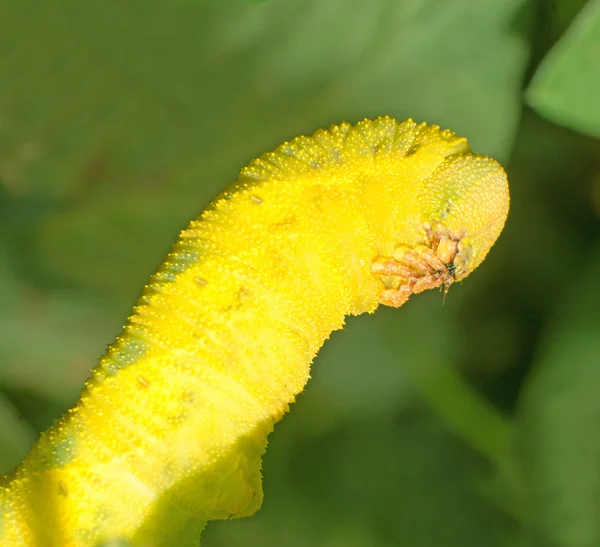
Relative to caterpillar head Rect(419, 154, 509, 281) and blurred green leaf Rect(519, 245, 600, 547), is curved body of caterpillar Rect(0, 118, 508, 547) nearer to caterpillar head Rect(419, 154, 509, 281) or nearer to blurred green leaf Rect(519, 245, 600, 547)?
caterpillar head Rect(419, 154, 509, 281)

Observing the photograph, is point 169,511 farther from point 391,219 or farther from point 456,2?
point 456,2

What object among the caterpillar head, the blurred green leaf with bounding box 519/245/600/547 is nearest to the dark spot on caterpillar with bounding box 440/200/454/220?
the caterpillar head

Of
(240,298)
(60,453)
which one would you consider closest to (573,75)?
(240,298)

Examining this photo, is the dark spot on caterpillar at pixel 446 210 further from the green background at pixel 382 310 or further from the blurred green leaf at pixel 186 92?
the blurred green leaf at pixel 186 92

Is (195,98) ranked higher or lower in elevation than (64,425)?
higher

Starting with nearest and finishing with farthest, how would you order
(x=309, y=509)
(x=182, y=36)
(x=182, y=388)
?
(x=182, y=388) < (x=182, y=36) < (x=309, y=509)

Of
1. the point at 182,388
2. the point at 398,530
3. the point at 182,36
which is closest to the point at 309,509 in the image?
the point at 398,530
